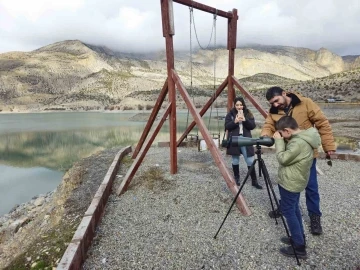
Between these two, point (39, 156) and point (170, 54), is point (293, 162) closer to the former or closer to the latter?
point (170, 54)

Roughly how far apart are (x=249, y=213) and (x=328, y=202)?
1542 mm

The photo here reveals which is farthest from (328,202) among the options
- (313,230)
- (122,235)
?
(122,235)

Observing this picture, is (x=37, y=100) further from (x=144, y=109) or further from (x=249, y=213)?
(x=249, y=213)

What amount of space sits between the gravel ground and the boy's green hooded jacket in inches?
36.7

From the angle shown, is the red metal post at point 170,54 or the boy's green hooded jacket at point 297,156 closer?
the boy's green hooded jacket at point 297,156

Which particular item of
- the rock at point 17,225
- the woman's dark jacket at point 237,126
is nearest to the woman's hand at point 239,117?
the woman's dark jacket at point 237,126

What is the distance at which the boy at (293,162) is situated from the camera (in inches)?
122

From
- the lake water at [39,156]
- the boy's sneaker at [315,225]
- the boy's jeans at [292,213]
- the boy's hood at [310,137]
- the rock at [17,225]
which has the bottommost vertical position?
the lake water at [39,156]

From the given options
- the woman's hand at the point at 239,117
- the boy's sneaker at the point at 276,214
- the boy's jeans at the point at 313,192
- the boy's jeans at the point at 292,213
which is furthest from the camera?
the woman's hand at the point at 239,117

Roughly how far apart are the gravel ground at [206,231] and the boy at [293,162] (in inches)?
15.4

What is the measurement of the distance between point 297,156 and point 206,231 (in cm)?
171

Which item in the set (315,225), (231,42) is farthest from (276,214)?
(231,42)

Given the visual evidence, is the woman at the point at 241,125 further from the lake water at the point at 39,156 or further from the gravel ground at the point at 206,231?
the lake water at the point at 39,156

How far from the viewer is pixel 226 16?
7.39 m
